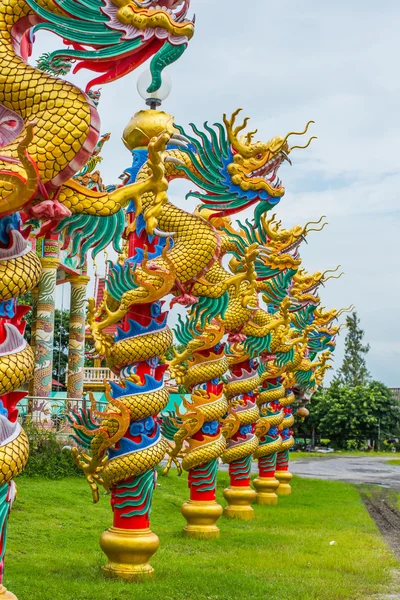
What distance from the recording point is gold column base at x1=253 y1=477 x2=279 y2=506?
41.8 feet

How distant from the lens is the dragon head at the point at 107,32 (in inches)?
156

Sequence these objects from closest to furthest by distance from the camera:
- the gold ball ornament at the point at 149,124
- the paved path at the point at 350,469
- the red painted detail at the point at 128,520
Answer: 1. the red painted detail at the point at 128,520
2. the gold ball ornament at the point at 149,124
3. the paved path at the point at 350,469

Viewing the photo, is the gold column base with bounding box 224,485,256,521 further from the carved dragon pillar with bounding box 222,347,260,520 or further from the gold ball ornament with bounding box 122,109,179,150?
the gold ball ornament with bounding box 122,109,179,150

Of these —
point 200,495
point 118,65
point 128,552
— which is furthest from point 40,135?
point 200,495

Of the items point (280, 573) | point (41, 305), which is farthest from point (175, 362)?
point (41, 305)

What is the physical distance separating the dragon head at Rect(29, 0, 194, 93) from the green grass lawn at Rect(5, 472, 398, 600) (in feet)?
11.9

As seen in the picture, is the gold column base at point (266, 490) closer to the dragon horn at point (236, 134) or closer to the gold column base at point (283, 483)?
the gold column base at point (283, 483)

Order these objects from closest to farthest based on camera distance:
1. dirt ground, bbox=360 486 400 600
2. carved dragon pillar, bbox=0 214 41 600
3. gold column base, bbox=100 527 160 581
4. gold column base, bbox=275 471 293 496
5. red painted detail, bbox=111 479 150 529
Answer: carved dragon pillar, bbox=0 214 41 600, gold column base, bbox=100 527 160 581, red painted detail, bbox=111 479 150 529, dirt ground, bbox=360 486 400 600, gold column base, bbox=275 471 293 496

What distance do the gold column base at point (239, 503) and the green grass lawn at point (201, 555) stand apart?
28cm

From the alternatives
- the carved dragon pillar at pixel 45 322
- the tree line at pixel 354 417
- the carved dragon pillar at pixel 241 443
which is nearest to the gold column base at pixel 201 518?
the carved dragon pillar at pixel 241 443

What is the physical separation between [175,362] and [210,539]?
2130mm

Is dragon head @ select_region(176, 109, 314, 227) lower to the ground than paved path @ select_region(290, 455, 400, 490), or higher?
higher

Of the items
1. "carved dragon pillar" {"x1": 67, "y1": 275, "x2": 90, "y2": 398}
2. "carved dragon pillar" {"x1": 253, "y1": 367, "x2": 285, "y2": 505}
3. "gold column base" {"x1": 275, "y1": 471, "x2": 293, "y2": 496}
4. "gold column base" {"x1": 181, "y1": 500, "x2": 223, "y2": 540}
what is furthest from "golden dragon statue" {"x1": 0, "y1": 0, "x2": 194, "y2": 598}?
"carved dragon pillar" {"x1": 67, "y1": 275, "x2": 90, "y2": 398}

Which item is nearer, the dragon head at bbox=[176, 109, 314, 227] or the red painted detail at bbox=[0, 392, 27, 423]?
the red painted detail at bbox=[0, 392, 27, 423]
